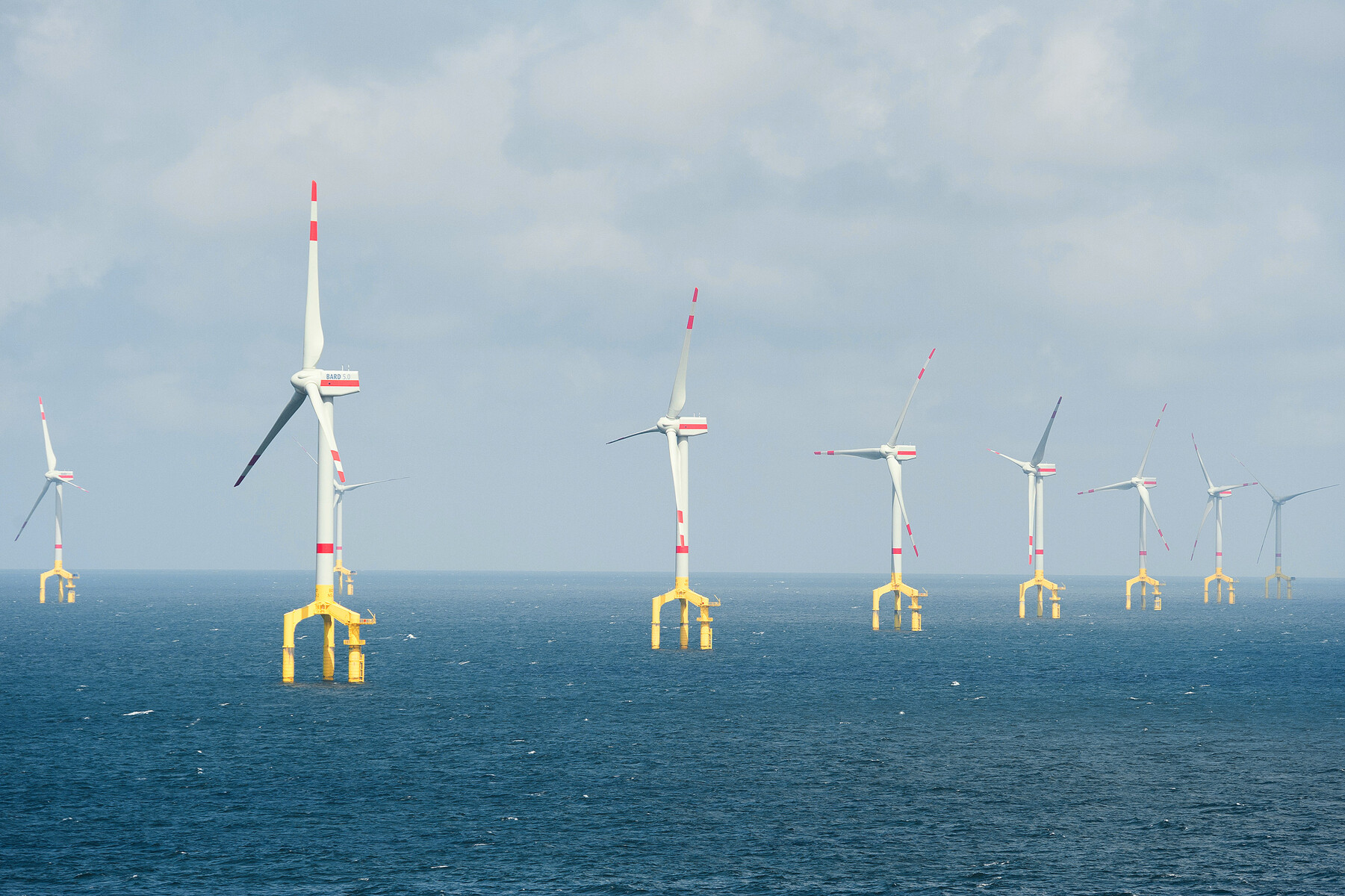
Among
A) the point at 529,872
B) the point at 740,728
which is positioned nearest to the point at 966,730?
the point at 740,728

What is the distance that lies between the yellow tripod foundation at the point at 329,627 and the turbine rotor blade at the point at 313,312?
18.5 meters

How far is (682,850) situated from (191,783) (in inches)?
1182

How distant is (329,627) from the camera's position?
102625mm

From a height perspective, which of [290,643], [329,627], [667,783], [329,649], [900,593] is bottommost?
[667,783]

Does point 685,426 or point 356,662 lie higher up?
point 685,426

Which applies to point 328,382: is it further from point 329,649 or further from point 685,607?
point 685,607

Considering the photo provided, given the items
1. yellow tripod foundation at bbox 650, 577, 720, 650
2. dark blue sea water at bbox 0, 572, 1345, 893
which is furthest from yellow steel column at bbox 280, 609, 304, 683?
yellow tripod foundation at bbox 650, 577, 720, 650

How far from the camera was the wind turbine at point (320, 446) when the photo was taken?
94625 millimetres

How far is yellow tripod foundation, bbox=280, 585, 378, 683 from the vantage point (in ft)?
310

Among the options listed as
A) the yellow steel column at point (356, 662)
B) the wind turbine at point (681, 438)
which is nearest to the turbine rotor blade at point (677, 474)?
the wind turbine at point (681, 438)

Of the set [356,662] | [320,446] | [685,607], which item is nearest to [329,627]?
[356,662]

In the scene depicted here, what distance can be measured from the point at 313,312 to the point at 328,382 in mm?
7273

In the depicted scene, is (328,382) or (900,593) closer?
(328,382)

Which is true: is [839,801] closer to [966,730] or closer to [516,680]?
[966,730]
